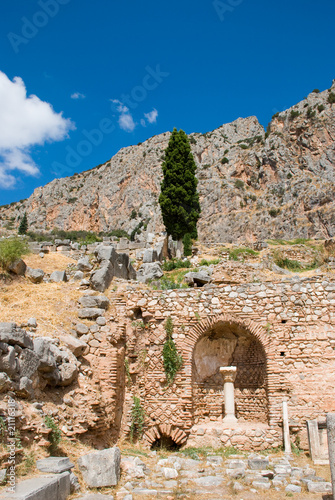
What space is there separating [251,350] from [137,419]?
388cm

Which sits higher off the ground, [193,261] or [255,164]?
[255,164]

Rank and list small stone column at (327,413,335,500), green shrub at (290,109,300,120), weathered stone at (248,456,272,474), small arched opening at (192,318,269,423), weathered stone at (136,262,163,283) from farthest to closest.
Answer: green shrub at (290,109,300,120) < weathered stone at (136,262,163,283) < small arched opening at (192,318,269,423) < weathered stone at (248,456,272,474) < small stone column at (327,413,335,500)

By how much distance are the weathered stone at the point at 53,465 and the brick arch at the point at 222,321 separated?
515 cm

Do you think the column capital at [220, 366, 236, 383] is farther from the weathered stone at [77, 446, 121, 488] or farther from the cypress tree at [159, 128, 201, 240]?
the cypress tree at [159, 128, 201, 240]

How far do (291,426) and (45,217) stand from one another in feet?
292

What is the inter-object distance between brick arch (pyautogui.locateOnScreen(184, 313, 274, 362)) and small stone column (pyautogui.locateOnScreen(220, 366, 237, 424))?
1154 mm

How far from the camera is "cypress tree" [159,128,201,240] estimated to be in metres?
32.1

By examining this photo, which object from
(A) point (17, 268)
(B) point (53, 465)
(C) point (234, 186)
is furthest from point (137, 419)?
(C) point (234, 186)

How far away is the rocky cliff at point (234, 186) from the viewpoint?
5675 cm

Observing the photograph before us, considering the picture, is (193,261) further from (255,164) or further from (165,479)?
(255,164)

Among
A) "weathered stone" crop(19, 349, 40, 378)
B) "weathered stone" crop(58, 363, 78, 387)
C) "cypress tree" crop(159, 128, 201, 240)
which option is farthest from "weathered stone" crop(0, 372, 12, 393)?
"cypress tree" crop(159, 128, 201, 240)

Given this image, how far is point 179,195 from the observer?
1275 inches

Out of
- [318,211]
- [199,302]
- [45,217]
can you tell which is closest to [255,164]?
[318,211]

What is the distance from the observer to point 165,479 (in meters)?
7.75
